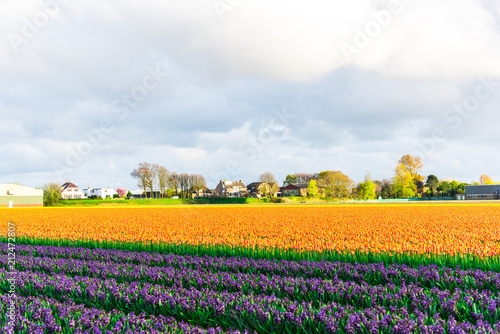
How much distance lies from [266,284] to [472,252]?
24.0 feet

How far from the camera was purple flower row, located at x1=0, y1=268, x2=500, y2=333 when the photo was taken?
527 centimetres

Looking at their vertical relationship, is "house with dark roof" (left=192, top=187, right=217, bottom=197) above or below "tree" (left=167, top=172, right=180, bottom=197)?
below

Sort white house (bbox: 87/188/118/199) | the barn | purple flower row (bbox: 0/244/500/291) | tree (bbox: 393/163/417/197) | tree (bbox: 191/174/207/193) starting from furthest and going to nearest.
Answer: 1. white house (bbox: 87/188/118/199)
2. tree (bbox: 191/174/207/193)
3. tree (bbox: 393/163/417/197)
4. the barn
5. purple flower row (bbox: 0/244/500/291)

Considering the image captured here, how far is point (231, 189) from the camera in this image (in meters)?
160

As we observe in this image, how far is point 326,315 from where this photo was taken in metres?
5.77

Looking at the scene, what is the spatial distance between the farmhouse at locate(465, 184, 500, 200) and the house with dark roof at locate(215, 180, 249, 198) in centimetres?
8088

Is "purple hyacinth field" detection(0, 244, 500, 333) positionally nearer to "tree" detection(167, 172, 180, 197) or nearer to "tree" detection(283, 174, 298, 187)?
"tree" detection(167, 172, 180, 197)

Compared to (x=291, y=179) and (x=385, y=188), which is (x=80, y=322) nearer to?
(x=385, y=188)

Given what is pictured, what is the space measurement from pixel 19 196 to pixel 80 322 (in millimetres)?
89008

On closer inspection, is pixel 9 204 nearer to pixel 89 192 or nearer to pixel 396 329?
pixel 396 329

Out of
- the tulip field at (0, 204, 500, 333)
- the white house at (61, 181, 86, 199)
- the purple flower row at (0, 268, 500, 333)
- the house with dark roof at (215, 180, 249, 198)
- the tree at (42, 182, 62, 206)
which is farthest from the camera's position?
the house with dark roof at (215, 180, 249, 198)

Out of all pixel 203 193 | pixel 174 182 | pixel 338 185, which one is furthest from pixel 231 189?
pixel 338 185

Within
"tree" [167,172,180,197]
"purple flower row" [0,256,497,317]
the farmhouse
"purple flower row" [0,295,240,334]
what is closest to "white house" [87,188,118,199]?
"tree" [167,172,180,197]

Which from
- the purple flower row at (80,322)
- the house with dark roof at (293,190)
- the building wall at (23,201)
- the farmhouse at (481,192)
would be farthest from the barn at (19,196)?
the farmhouse at (481,192)
